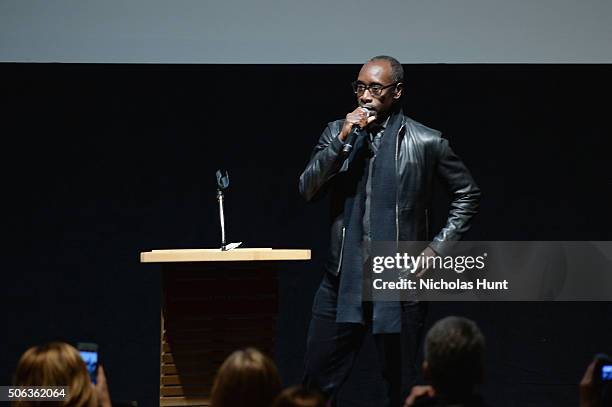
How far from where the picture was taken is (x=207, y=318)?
3.74 metres

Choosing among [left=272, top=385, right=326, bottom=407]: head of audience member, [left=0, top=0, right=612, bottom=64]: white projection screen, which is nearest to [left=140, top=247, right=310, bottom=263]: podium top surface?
[left=272, top=385, right=326, bottom=407]: head of audience member

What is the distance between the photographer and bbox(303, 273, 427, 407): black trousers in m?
3.57

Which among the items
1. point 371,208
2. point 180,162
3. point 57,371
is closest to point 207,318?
point 371,208

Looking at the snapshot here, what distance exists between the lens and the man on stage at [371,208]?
356 centimetres

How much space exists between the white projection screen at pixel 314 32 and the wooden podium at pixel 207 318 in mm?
1594

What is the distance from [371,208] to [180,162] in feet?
6.70

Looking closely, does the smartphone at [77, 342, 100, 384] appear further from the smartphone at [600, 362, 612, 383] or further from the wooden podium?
the smartphone at [600, 362, 612, 383]

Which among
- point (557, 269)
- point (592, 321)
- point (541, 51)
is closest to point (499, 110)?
point (541, 51)

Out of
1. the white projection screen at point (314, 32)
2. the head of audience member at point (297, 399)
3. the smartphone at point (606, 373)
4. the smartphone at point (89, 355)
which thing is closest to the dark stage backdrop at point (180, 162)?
the white projection screen at point (314, 32)

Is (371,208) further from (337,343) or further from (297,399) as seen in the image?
(297,399)

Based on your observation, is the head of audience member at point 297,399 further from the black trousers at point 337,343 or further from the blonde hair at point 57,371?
the black trousers at point 337,343

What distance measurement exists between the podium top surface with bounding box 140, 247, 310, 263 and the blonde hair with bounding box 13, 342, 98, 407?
0.99 metres

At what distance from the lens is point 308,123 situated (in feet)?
17.9

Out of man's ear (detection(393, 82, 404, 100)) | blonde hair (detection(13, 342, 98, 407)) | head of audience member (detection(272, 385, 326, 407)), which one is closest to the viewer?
head of audience member (detection(272, 385, 326, 407))
